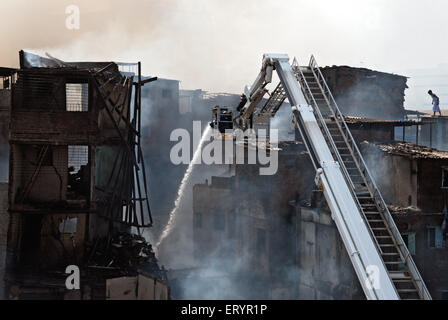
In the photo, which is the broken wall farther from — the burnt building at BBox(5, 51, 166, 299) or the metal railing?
the metal railing

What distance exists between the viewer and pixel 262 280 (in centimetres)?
2636

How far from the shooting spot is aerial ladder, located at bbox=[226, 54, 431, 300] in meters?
13.5

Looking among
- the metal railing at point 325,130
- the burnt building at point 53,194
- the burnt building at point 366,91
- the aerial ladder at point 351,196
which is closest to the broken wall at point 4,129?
the burnt building at point 53,194

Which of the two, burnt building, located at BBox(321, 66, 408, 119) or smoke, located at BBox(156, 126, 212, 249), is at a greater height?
burnt building, located at BBox(321, 66, 408, 119)

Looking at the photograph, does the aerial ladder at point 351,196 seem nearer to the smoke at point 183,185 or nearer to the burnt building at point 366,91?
the burnt building at point 366,91

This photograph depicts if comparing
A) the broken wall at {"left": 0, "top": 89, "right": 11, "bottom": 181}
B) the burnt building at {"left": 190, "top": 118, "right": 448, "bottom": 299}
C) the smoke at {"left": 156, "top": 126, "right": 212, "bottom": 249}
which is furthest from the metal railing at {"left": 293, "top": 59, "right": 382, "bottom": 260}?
the smoke at {"left": 156, "top": 126, "right": 212, "bottom": 249}

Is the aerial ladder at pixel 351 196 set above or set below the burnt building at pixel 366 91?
below

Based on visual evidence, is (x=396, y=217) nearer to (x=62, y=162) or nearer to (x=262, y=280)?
(x=262, y=280)

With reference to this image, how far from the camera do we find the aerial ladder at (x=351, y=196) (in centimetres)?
1353

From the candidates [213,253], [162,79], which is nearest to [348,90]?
[213,253]

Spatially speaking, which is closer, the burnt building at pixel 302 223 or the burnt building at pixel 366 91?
the burnt building at pixel 302 223

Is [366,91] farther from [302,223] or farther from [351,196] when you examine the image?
[351,196]

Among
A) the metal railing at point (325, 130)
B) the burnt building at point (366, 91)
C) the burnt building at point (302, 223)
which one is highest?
the burnt building at point (366, 91)

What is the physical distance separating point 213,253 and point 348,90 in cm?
1409
